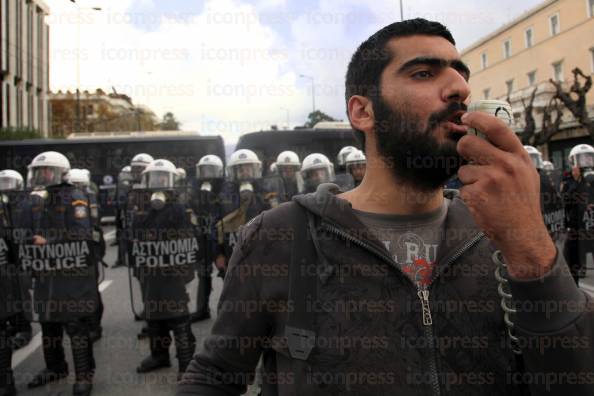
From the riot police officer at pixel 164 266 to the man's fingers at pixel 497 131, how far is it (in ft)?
13.5

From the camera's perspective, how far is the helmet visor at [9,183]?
6488 mm

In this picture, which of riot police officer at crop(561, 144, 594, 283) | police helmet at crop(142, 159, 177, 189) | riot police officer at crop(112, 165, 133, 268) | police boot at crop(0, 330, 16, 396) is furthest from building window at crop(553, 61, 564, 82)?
police boot at crop(0, 330, 16, 396)

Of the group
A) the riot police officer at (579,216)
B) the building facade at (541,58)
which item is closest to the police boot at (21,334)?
the riot police officer at (579,216)

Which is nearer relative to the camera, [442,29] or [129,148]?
[442,29]

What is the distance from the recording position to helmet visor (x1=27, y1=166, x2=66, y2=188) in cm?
544

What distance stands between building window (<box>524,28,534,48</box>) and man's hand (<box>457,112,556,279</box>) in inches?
1641

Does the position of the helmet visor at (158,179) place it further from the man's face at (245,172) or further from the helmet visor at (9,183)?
the helmet visor at (9,183)

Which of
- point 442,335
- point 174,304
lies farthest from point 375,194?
point 174,304

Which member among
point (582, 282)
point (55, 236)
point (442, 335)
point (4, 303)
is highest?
point (55, 236)

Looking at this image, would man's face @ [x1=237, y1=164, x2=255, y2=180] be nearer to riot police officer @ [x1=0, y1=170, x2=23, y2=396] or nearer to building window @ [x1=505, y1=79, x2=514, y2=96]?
riot police officer @ [x1=0, y1=170, x2=23, y2=396]

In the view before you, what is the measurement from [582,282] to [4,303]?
8358mm

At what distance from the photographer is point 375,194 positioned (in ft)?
4.78

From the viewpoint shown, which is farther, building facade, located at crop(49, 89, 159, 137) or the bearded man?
building facade, located at crop(49, 89, 159, 137)

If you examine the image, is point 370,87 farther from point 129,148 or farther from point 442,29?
point 129,148
